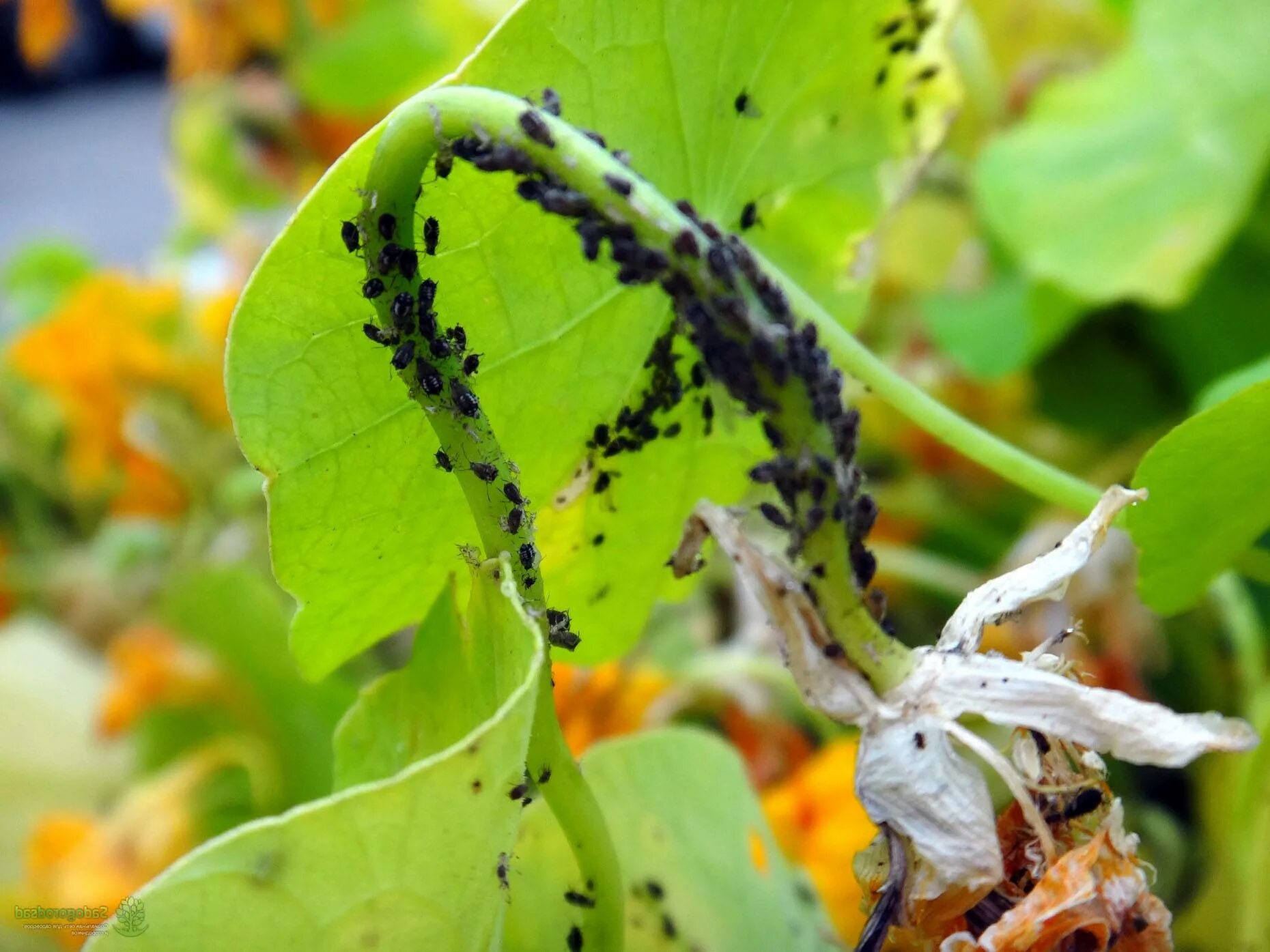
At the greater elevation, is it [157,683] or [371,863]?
[157,683]

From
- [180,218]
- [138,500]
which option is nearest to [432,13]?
[138,500]

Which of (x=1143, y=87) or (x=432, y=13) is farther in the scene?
(x=432, y=13)

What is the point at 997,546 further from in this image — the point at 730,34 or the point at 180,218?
the point at 180,218

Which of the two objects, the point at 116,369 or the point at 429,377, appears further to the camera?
the point at 116,369

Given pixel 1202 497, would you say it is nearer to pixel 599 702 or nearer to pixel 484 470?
pixel 484 470

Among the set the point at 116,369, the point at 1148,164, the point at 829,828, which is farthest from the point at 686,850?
the point at 116,369

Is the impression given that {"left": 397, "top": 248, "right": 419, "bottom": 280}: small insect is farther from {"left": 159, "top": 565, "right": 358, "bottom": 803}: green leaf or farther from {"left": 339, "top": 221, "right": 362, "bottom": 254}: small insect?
{"left": 159, "top": 565, "right": 358, "bottom": 803}: green leaf

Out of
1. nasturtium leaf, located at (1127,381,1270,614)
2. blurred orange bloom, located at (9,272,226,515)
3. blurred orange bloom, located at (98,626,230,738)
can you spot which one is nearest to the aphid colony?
nasturtium leaf, located at (1127,381,1270,614)

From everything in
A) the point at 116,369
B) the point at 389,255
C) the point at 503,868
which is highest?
the point at 116,369
